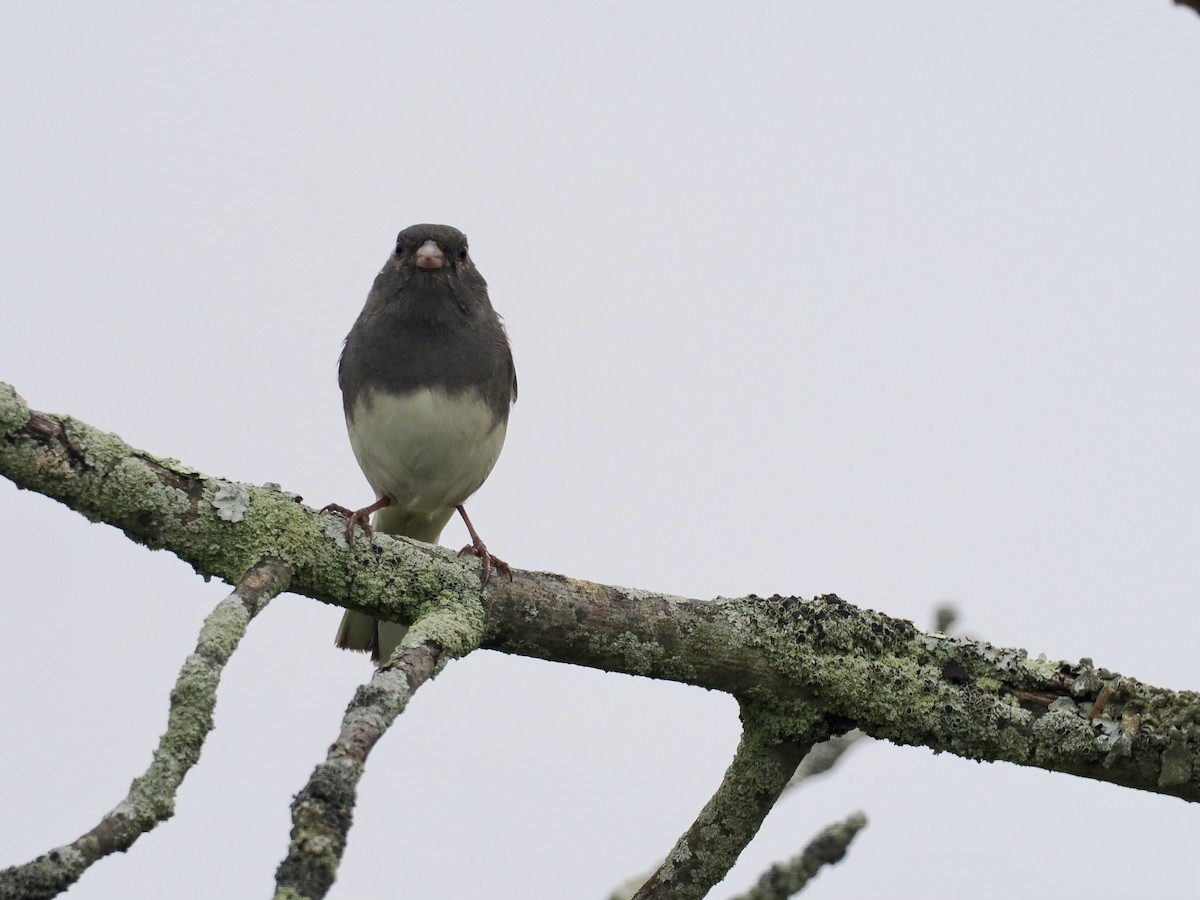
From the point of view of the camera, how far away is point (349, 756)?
2.54 m

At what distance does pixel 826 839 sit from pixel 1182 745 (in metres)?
0.95

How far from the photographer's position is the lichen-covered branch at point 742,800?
12.0ft

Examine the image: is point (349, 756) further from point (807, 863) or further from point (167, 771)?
point (807, 863)

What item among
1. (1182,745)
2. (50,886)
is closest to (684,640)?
(1182,745)

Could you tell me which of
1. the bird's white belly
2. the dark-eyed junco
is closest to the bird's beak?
the dark-eyed junco

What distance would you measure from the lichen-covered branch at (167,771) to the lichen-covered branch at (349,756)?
0.25 metres

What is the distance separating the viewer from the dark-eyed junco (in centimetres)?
529

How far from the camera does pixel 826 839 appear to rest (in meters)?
3.76

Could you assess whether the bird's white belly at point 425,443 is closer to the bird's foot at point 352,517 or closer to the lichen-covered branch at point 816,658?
the bird's foot at point 352,517

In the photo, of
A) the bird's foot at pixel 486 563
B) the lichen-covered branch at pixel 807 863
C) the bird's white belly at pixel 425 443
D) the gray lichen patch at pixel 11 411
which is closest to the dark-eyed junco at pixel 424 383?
the bird's white belly at pixel 425 443

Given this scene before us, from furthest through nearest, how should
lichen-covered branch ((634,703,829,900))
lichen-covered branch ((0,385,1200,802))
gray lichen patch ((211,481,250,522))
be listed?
lichen-covered branch ((634,703,829,900)) → lichen-covered branch ((0,385,1200,802)) → gray lichen patch ((211,481,250,522))

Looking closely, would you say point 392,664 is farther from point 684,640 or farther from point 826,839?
point 826,839

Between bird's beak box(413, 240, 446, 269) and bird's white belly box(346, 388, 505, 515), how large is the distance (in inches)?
21.1

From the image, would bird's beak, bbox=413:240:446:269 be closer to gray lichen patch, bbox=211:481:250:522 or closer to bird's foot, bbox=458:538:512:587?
bird's foot, bbox=458:538:512:587
